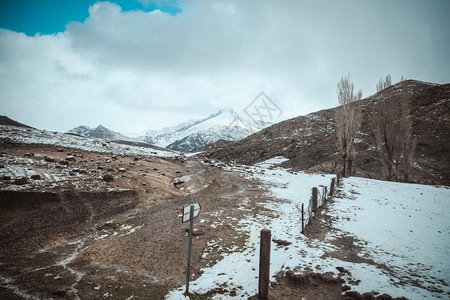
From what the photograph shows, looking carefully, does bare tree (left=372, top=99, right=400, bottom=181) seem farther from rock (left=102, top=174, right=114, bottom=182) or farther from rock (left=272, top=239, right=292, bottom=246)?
rock (left=102, top=174, right=114, bottom=182)

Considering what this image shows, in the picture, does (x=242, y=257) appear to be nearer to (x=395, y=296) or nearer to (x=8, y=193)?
(x=395, y=296)

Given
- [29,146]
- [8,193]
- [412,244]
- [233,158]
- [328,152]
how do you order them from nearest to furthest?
[412,244]
[8,193]
[29,146]
[328,152]
[233,158]

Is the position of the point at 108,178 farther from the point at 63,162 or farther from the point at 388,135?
the point at 388,135

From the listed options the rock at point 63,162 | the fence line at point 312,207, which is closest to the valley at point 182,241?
the rock at point 63,162

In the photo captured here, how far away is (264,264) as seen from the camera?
4.10 metres

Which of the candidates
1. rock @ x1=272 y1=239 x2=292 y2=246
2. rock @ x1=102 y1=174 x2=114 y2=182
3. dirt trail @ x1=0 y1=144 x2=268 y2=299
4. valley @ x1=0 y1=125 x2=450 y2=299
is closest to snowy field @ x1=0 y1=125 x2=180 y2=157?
dirt trail @ x1=0 y1=144 x2=268 y2=299

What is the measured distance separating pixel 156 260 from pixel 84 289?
Answer: 1.91 m

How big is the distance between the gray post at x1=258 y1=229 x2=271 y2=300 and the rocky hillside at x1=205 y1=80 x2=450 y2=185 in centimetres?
3055

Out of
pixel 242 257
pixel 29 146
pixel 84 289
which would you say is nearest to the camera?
pixel 84 289

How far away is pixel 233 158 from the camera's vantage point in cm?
5831

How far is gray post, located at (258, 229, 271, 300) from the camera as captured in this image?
4.07 metres

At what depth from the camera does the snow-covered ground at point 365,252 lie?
461 centimetres

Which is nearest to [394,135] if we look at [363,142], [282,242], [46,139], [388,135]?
[388,135]

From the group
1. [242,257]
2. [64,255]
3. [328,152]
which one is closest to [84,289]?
[64,255]
